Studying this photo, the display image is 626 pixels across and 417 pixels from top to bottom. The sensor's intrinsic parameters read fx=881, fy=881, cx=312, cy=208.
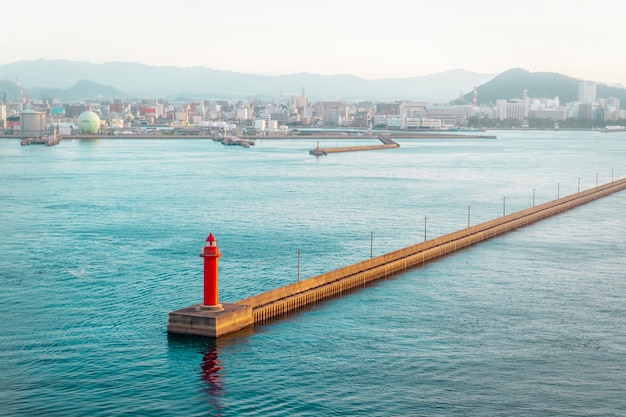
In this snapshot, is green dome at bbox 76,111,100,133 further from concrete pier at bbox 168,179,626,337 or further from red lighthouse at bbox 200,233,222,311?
red lighthouse at bbox 200,233,222,311

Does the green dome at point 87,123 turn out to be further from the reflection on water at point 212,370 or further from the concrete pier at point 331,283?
the reflection on water at point 212,370

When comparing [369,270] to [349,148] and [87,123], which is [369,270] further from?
[87,123]

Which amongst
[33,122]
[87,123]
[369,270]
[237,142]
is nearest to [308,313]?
[369,270]

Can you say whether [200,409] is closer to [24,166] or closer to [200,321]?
[200,321]

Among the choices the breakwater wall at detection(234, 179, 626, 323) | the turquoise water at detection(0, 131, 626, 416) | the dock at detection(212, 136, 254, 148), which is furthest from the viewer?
the dock at detection(212, 136, 254, 148)

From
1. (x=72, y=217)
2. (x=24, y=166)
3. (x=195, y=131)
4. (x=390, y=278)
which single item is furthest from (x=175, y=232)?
(x=195, y=131)

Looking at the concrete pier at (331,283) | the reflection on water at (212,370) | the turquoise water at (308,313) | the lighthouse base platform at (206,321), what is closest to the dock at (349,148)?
the turquoise water at (308,313)

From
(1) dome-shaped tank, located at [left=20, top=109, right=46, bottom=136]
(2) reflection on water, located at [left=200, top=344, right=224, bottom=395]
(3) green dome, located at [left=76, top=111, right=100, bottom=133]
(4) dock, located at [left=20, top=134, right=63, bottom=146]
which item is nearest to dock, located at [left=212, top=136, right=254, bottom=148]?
(3) green dome, located at [left=76, top=111, right=100, bottom=133]

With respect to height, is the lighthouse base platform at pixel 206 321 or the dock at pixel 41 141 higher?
the dock at pixel 41 141

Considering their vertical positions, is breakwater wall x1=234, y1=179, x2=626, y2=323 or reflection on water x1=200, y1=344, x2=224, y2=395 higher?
breakwater wall x1=234, y1=179, x2=626, y2=323
